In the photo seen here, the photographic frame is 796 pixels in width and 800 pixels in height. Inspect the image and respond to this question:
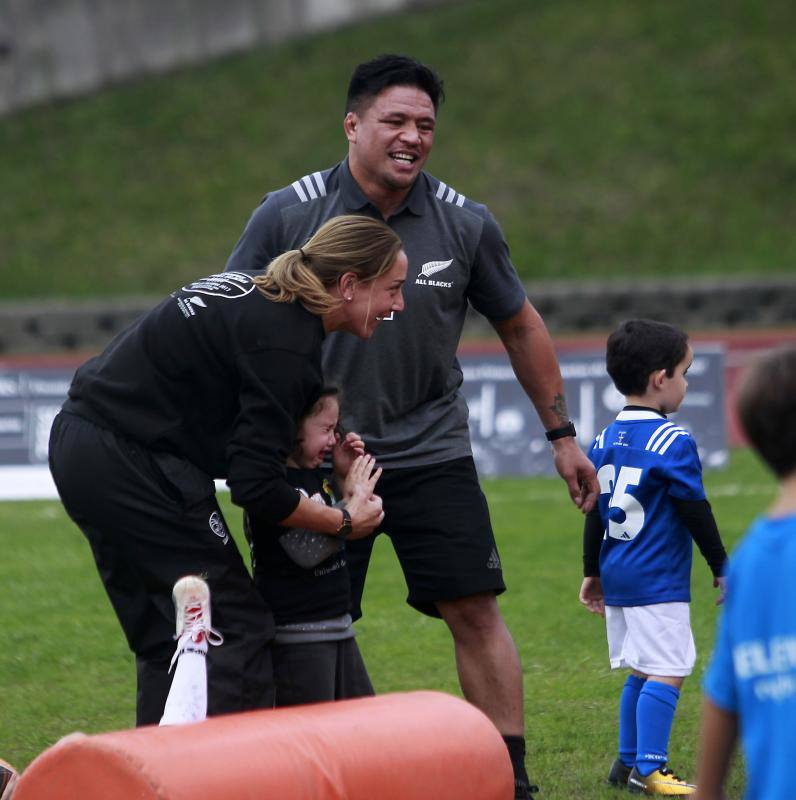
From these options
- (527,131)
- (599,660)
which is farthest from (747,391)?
(527,131)

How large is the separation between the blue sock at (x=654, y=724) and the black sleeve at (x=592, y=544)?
19.9 inches

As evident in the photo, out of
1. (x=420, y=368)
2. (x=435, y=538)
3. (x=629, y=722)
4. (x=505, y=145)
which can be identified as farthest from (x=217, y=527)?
(x=505, y=145)

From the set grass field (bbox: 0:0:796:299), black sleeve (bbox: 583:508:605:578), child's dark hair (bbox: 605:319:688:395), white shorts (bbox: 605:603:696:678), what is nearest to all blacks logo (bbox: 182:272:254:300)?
child's dark hair (bbox: 605:319:688:395)

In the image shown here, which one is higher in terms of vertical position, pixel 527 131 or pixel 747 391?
pixel 527 131

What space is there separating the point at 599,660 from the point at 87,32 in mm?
21157

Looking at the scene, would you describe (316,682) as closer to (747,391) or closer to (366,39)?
(747,391)

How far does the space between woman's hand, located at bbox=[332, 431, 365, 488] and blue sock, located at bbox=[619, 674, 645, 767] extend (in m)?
1.31

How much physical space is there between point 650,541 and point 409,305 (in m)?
1.14

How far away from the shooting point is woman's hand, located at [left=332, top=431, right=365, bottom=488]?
4812 millimetres

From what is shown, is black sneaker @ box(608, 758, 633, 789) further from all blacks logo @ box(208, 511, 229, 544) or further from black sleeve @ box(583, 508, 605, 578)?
all blacks logo @ box(208, 511, 229, 544)

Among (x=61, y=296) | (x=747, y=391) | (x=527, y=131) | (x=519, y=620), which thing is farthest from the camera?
(x=527, y=131)

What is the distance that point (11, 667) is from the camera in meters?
7.36

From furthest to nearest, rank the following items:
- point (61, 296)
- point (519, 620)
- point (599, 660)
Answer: point (61, 296), point (519, 620), point (599, 660)

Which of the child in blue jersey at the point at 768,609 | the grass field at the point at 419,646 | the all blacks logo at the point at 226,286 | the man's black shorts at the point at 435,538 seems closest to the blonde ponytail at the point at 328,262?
the all blacks logo at the point at 226,286
